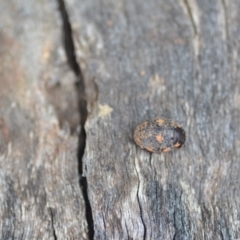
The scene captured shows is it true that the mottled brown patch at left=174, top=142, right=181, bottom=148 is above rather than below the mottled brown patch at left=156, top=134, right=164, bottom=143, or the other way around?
below

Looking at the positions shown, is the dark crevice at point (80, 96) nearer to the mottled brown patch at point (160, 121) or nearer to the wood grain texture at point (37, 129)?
the wood grain texture at point (37, 129)

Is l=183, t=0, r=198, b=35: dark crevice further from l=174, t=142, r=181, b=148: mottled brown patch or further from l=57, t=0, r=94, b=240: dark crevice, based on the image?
l=174, t=142, r=181, b=148: mottled brown patch

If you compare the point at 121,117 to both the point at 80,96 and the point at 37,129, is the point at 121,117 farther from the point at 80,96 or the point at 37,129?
the point at 37,129

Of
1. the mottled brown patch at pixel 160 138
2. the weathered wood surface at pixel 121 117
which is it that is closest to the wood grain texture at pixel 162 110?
the weathered wood surface at pixel 121 117

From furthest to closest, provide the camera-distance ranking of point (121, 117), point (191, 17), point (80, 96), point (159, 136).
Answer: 1. point (191, 17)
2. point (80, 96)
3. point (121, 117)
4. point (159, 136)

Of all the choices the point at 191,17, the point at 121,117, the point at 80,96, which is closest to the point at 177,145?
the point at 121,117

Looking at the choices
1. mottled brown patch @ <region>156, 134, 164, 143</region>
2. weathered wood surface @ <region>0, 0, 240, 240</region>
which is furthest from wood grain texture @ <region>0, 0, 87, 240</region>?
mottled brown patch @ <region>156, 134, 164, 143</region>

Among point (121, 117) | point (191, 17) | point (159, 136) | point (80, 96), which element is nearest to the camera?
point (159, 136)
